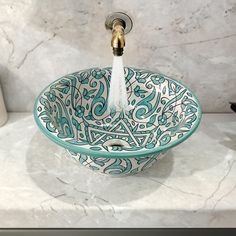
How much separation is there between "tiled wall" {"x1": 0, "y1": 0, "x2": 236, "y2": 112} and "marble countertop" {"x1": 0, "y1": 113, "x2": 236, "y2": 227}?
197mm

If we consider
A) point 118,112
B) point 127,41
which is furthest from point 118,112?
point 127,41

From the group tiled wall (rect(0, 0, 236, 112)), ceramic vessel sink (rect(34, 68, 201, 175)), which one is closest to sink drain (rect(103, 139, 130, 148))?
ceramic vessel sink (rect(34, 68, 201, 175))

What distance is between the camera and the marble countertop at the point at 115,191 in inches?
25.4

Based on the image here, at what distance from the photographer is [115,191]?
677 mm

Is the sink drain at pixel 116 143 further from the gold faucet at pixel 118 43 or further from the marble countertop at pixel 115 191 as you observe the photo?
the gold faucet at pixel 118 43

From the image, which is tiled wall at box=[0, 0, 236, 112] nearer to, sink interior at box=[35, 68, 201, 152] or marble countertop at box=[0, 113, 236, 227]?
sink interior at box=[35, 68, 201, 152]

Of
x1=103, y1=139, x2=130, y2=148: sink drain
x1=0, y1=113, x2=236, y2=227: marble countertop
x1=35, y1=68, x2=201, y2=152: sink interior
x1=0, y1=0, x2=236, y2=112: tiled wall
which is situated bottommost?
x1=0, y1=113, x2=236, y2=227: marble countertop

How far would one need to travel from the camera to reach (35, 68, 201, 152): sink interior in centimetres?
74

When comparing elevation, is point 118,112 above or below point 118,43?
below

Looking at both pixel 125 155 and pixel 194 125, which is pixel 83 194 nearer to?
pixel 125 155

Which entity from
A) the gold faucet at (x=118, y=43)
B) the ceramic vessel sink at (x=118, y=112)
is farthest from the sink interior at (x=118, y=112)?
the gold faucet at (x=118, y=43)

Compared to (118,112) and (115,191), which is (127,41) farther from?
(115,191)

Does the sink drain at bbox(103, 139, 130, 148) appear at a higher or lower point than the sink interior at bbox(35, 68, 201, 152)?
lower

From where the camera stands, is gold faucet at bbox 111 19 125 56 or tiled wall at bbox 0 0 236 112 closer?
gold faucet at bbox 111 19 125 56
